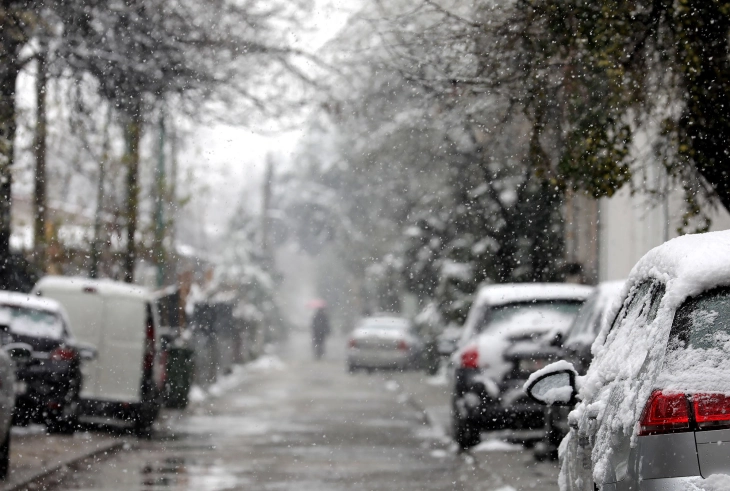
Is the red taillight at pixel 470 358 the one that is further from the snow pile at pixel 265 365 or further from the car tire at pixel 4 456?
the snow pile at pixel 265 365

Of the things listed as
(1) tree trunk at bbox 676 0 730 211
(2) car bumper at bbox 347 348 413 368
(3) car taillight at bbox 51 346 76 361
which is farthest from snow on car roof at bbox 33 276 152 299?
(2) car bumper at bbox 347 348 413 368

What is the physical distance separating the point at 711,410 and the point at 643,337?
1.71 ft

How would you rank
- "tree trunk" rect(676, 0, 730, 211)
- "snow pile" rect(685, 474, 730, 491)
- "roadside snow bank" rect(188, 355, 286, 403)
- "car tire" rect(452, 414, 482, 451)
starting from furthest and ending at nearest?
1. "roadside snow bank" rect(188, 355, 286, 403)
2. "car tire" rect(452, 414, 482, 451)
3. "tree trunk" rect(676, 0, 730, 211)
4. "snow pile" rect(685, 474, 730, 491)

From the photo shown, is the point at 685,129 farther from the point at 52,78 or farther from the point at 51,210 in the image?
the point at 51,210

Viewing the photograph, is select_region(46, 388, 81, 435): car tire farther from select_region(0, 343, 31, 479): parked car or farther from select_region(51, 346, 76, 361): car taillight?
select_region(0, 343, 31, 479): parked car

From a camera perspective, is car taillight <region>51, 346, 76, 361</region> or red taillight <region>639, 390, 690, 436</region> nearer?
red taillight <region>639, 390, 690, 436</region>

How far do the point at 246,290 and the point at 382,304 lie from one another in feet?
30.0

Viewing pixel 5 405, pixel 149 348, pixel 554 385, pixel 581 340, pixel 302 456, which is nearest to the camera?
pixel 554 385

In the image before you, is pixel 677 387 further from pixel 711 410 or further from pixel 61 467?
pixel 61 467

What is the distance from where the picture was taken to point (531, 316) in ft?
42.7

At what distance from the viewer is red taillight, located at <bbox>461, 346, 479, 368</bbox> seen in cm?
1322

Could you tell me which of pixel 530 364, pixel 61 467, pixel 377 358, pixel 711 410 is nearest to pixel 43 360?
pixel 61 467

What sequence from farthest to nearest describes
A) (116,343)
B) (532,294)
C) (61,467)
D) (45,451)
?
(116,343) → (532,294) → (45,451) → (61,467)

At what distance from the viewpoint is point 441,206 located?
97.0 ft
